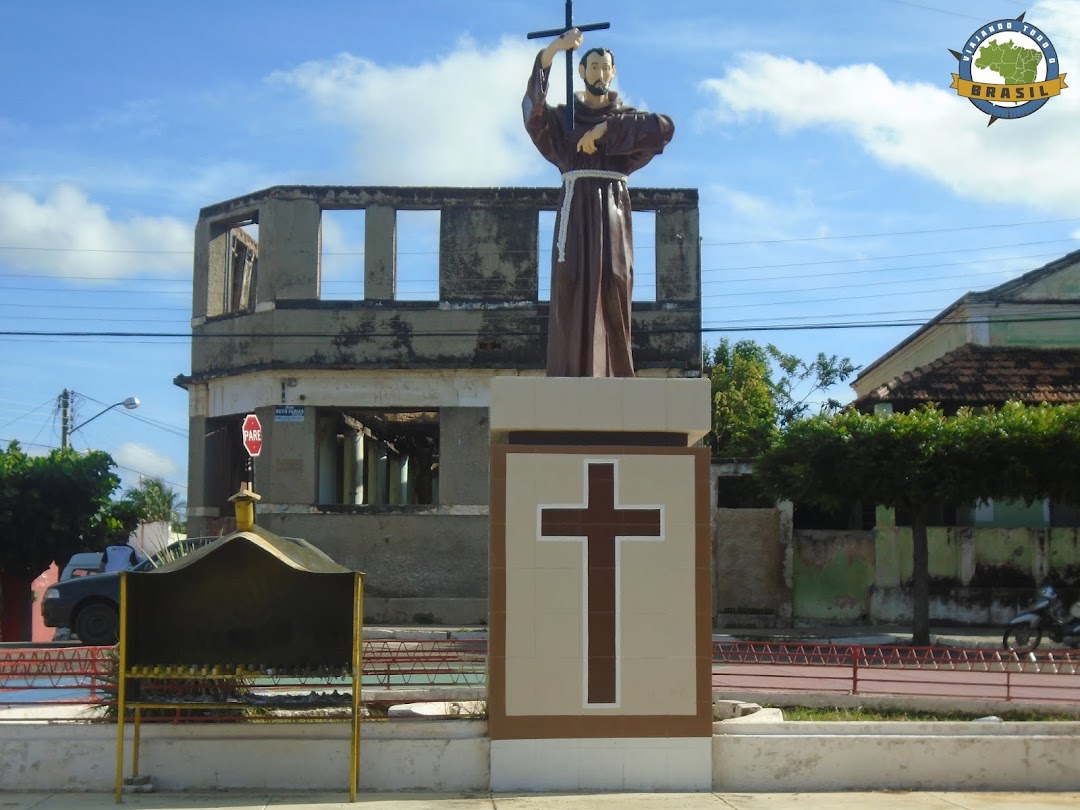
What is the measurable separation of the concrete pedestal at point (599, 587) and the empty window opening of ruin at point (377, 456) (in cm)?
1683

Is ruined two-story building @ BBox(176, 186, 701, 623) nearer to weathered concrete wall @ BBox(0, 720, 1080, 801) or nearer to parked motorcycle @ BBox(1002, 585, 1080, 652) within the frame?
parked motorcycle @ BBox(1002, 585, 1080, 652)

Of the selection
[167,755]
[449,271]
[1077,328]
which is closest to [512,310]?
[449,271]

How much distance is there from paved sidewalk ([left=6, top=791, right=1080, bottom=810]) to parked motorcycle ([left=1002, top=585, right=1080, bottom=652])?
10619 millimetres

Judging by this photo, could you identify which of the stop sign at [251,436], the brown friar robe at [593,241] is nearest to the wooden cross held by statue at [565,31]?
the brown friar robe at [593,241]

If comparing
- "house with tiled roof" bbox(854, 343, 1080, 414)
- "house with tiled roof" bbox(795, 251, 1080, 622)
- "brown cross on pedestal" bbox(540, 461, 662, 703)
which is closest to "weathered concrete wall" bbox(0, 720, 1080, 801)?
"brown cross on pedestal" bbox(540, 461, 662, 703)

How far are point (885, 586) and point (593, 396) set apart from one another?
17.3 meters

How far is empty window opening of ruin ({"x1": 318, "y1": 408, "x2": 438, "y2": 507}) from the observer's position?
89.6ft

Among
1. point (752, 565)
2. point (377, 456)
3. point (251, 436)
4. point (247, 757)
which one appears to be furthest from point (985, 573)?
point (247, 757)

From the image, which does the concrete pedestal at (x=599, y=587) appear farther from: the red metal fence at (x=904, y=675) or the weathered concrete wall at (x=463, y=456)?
the weathered concrete wall at (x=463, y=456)

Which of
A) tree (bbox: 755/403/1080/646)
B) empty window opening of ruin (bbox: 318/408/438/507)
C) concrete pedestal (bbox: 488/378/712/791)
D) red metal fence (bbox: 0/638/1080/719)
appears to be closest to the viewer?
concrete pedestal (bbox: 488/378/712/791)

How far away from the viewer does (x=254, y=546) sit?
9.89 meters

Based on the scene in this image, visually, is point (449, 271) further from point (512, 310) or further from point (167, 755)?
point (167, 755)

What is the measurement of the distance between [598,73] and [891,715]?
269 inches

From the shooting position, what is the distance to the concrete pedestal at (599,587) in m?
10.0
